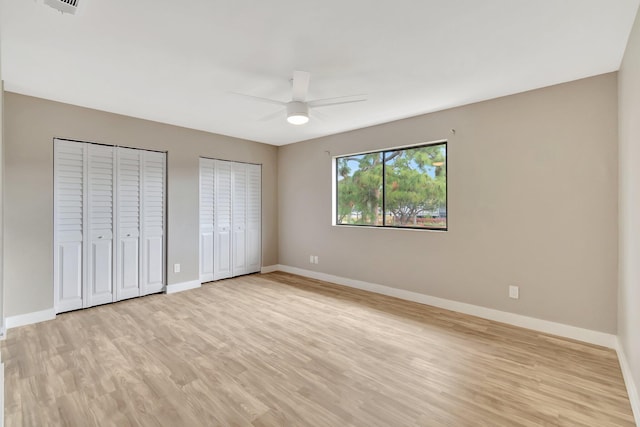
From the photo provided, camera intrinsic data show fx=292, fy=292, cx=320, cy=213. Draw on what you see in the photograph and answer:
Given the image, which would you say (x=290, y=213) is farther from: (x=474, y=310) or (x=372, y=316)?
(x=474, y=310)

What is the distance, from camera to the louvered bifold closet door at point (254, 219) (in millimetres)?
5430

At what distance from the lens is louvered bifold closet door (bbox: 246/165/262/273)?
5.43 m

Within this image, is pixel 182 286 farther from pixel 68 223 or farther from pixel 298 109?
pixel 298 109

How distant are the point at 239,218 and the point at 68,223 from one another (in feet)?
7.77

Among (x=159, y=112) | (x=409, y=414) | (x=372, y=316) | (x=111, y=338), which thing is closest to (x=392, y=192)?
(x=372, y=316)

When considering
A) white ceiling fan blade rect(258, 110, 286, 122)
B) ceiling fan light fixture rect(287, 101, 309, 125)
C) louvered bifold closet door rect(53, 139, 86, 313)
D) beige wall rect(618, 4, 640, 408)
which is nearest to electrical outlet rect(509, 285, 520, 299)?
beige wall rect(618, 4, 640, 408)

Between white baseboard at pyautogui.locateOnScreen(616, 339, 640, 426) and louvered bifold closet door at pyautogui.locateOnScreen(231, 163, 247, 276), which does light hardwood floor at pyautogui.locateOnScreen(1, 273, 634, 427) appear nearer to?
white baseboard at pyautogui.locateOnScreen(616, 339, 640, 426)

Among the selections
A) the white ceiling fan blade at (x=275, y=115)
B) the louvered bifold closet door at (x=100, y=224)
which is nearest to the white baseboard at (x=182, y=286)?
the louvered bifold closet door at (x=100, y=224)

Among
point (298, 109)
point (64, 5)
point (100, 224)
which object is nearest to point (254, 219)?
point (100, 224)

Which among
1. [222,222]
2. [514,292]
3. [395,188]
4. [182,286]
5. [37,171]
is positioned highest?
[37,171]

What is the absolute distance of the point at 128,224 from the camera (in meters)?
3.95

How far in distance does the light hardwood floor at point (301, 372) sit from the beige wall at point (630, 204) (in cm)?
36

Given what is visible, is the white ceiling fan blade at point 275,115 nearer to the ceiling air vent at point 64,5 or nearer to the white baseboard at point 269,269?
the ceiling air vent at point 64,5

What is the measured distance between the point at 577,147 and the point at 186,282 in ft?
16.7
